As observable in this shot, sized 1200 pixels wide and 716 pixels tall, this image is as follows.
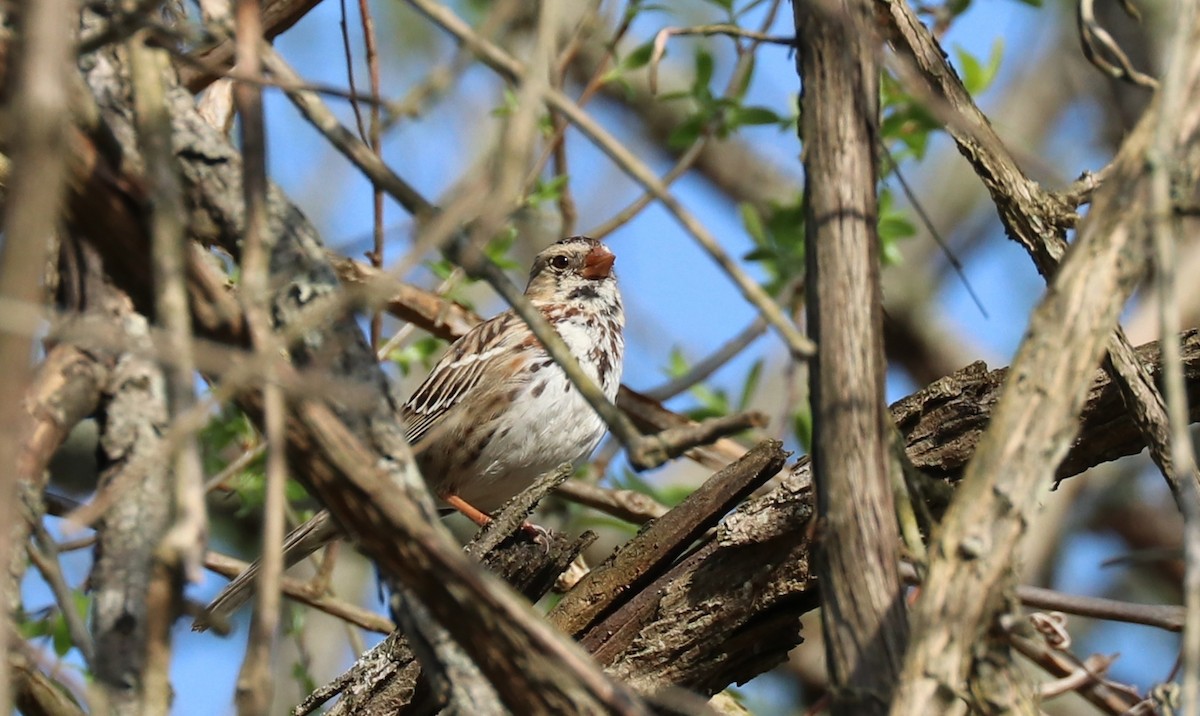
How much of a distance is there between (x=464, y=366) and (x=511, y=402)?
33cm

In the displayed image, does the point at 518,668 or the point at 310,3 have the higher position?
the point at 310,3

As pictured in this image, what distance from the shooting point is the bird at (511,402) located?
5852 millimetres

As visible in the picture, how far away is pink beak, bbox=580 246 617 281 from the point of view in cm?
657

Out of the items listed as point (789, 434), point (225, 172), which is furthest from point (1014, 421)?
point (789, 434)

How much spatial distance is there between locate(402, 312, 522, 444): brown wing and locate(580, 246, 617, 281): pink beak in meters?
0.43

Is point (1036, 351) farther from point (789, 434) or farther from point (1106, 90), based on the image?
point (1106, 90)

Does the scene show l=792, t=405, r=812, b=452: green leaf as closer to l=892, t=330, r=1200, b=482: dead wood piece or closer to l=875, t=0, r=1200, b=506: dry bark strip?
l=892, t=330, r=1200, b=482: dead wood piece

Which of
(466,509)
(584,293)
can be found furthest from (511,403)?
(584,293)

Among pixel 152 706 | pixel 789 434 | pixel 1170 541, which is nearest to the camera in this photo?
pixel 152 706

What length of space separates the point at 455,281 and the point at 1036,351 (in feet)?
11.1

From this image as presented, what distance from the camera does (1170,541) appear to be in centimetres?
921

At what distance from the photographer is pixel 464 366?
6.22 m

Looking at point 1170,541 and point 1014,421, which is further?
point 1170,541

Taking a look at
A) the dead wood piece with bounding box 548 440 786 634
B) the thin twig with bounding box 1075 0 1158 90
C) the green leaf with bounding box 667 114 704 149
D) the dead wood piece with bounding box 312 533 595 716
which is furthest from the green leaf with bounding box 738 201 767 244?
the thin twig with bounding box 1075 0 1158 90
